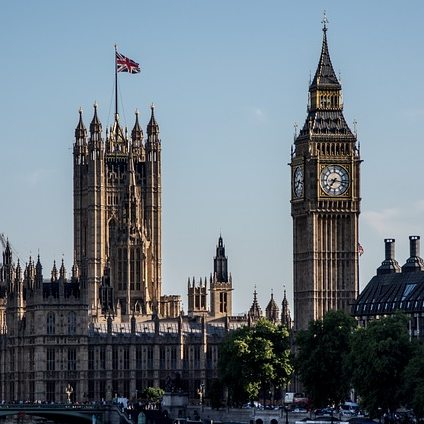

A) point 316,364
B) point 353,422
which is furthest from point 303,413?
point 353,422

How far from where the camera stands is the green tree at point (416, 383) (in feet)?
467

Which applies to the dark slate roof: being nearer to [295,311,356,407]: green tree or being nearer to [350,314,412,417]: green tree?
[295,311,356,407]: green tree

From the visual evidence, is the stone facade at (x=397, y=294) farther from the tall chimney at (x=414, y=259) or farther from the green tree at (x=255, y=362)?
the green tree at (x=255, y=362)

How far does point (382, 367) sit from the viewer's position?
15088 cm

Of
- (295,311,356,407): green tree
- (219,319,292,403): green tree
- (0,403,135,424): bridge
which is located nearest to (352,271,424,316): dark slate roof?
(219,319,292,403): green tree

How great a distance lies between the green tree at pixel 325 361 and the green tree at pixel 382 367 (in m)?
12.0

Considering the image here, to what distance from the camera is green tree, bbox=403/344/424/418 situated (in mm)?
142375

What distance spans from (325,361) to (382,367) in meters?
18.1

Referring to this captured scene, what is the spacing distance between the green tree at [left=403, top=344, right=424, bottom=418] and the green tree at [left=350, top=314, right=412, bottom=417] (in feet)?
6.16

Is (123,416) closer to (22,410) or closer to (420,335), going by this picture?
(22,410)

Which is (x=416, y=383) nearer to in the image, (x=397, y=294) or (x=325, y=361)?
(x=325, y=361)

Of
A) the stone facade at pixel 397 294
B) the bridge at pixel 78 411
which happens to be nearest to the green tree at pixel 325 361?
the stone facade at pixel 397 294

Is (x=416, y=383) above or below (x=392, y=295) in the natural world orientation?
below

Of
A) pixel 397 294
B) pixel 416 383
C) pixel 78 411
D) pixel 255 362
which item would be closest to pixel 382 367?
pixel 416 383
